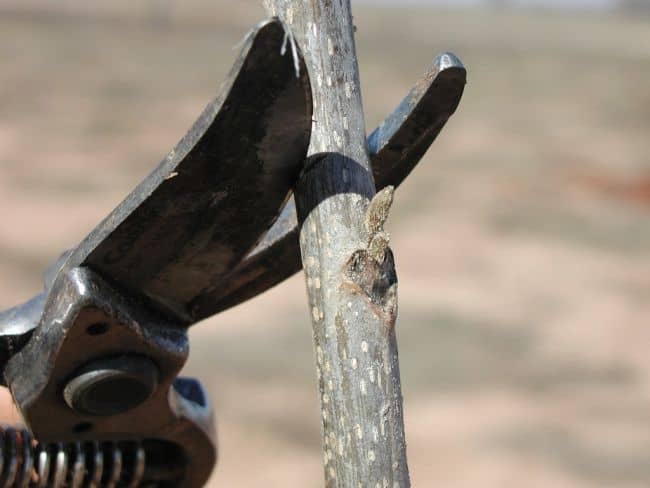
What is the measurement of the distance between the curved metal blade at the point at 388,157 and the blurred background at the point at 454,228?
0.94 metres

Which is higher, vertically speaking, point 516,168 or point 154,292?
point 516,168

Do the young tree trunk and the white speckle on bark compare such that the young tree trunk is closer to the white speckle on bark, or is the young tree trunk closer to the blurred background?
the white speckle on bark

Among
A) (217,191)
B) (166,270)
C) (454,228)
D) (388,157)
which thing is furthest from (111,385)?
(454,228)

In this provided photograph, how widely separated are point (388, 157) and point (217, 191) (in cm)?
22

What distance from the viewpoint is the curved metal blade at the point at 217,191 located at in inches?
37.6

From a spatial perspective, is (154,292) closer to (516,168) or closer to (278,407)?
(278,407)

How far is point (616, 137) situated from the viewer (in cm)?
935

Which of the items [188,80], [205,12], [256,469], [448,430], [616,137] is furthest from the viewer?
[205,12]

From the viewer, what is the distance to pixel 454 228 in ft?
24.5

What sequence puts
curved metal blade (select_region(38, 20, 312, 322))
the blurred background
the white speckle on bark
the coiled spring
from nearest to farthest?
curved metal blade (select_region(38, 20, 312, 322)) → the white speckle on bark → the coiled spring → the blurred background

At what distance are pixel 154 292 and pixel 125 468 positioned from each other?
32 centimetres

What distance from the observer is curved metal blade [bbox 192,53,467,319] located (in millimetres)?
1154

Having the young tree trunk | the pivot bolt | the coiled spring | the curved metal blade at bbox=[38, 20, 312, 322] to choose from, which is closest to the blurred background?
the coiled spring

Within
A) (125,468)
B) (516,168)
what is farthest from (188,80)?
(125,468)
